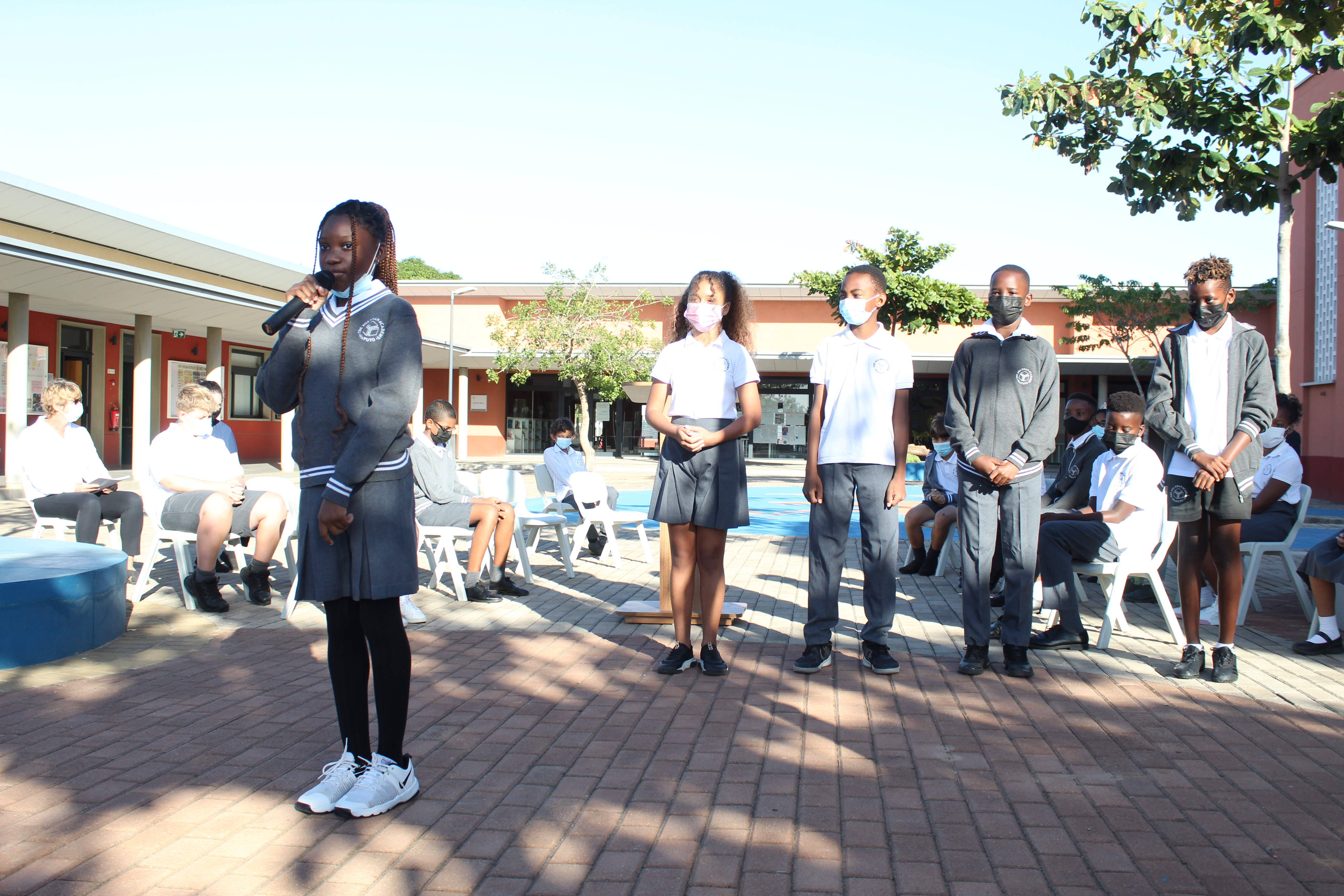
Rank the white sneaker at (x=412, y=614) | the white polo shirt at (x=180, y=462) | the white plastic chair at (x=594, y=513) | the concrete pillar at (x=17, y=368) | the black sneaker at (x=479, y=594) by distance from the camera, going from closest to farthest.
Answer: the white sneaker at (x=412, y=614) < the white polo shirt at (x=180, y=462) < the black sneaker at (x=479, y=594) < the white plastic chair at (x=594, y=513) < the concrete pillar at (x=17, y=368)

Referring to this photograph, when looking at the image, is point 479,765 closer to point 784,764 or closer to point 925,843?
point 784,764

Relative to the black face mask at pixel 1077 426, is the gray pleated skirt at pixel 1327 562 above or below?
below

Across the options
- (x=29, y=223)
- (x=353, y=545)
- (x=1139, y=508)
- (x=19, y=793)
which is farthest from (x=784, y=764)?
(x=29, y=223)

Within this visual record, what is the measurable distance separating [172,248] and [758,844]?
75.7 ft

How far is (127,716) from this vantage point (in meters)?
3.95

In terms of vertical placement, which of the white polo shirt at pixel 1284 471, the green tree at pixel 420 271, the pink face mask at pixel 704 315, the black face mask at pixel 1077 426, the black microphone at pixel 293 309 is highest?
the green tree at pixel 420 271

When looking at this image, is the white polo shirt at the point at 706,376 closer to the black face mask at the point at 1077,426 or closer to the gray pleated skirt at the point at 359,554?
the gray pleated skirt at the point at 359,554

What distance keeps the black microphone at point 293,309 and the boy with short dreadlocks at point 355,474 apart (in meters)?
0.01

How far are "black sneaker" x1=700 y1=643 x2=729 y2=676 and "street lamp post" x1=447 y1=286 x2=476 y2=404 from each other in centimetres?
2130

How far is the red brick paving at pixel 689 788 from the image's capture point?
8.36 feet

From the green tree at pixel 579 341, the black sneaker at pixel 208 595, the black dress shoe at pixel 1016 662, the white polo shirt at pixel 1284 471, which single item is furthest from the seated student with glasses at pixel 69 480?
the green tree at pixel 579 341

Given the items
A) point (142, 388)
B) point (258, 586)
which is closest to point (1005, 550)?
point (258, 586)

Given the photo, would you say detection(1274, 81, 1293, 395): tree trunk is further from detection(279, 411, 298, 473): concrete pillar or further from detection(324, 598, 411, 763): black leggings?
detection(279, 411, 298, 473): concrete pillar

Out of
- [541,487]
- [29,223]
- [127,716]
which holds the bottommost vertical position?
[127,716]
